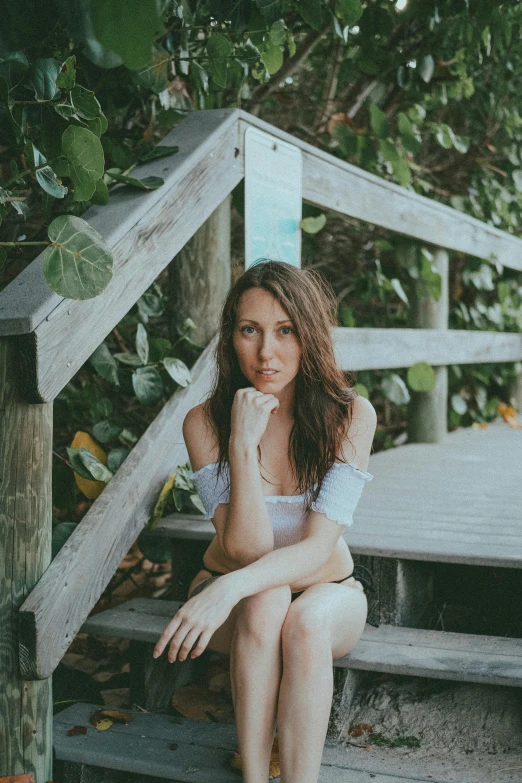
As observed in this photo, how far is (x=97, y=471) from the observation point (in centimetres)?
204

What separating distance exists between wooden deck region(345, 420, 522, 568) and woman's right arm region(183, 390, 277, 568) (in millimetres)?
435

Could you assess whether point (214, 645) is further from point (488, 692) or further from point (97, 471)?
point (488, 692)

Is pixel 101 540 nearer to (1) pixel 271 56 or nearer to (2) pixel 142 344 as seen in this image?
(2) pixel 142 344

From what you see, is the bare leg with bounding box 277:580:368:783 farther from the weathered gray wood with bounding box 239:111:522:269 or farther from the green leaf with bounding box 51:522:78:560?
the weathered gray wood with bounding box 239:111:522:269

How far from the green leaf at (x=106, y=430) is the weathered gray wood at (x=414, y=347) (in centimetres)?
72

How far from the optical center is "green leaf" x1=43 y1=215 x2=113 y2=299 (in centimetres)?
150

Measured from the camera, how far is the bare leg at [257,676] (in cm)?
161

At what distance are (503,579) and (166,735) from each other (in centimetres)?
96

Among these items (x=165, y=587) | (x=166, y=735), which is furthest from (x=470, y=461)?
(x=166, y=735)

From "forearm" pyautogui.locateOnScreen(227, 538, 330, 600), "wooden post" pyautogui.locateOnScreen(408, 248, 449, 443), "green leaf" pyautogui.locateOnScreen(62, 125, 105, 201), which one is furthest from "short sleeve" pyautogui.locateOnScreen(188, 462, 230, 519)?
"wooden post" pyautogui.locateOnScreen(408, 248, 449, 443)

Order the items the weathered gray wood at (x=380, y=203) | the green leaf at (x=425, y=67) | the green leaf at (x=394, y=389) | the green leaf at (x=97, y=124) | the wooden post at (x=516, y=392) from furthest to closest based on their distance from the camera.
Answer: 1. the wooden post at (x=516, y=392)
2. the green leaf at (x=394, y=389)
3. the green leaf at (x=425, y=67)
4. the weathered gray wood at (x=380, y=203)
5. the green leaf at (x=97, y=124)

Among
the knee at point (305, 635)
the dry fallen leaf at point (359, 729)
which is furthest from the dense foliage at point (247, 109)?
the dry fallen leaf at point (359, 729)

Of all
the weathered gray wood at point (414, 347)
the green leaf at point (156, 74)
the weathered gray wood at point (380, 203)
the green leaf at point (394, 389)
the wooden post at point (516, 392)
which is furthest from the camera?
the wooden post at point (516, 392)

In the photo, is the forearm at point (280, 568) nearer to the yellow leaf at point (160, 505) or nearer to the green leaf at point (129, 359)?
the yellow leaf at point (160, 505)
